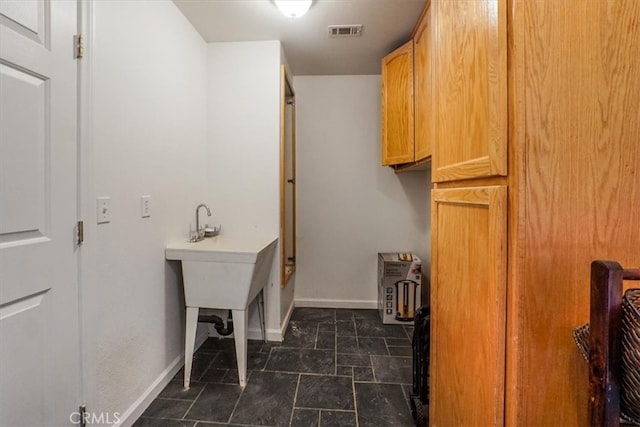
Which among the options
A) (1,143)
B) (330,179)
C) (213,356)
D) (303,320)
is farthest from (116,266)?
(330,179)

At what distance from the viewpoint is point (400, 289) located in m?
2.81

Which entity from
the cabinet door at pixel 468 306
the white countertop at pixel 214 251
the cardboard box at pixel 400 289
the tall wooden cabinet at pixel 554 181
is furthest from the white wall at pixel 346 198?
the tall wooden cabinet at pixel 554 181

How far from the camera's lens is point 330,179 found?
3.22 meters

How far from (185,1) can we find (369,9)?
4.13 feet

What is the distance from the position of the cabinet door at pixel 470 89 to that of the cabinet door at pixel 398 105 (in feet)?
3.49

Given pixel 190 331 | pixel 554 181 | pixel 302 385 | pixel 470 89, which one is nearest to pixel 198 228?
pixel 190 331

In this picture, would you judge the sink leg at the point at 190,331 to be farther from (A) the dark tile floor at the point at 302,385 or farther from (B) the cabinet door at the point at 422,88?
(B) the cabinet door at the point at 422,88

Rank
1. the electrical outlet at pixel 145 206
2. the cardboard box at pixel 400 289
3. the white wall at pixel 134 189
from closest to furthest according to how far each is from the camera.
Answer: the white wall at pixel 134 189 → the electrical outlet at pixel 145 206 → the cardboard box at pixel 400 289

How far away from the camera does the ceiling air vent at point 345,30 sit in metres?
2.26

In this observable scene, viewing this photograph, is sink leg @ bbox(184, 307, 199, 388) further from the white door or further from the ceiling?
the ceiling

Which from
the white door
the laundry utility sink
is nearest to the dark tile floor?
the laundry utility sink

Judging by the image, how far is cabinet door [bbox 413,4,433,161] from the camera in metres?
2.05

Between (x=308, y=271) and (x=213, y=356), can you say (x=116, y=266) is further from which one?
(x=308, y=271)

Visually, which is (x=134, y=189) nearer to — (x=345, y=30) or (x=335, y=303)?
(x=345, y=30)
